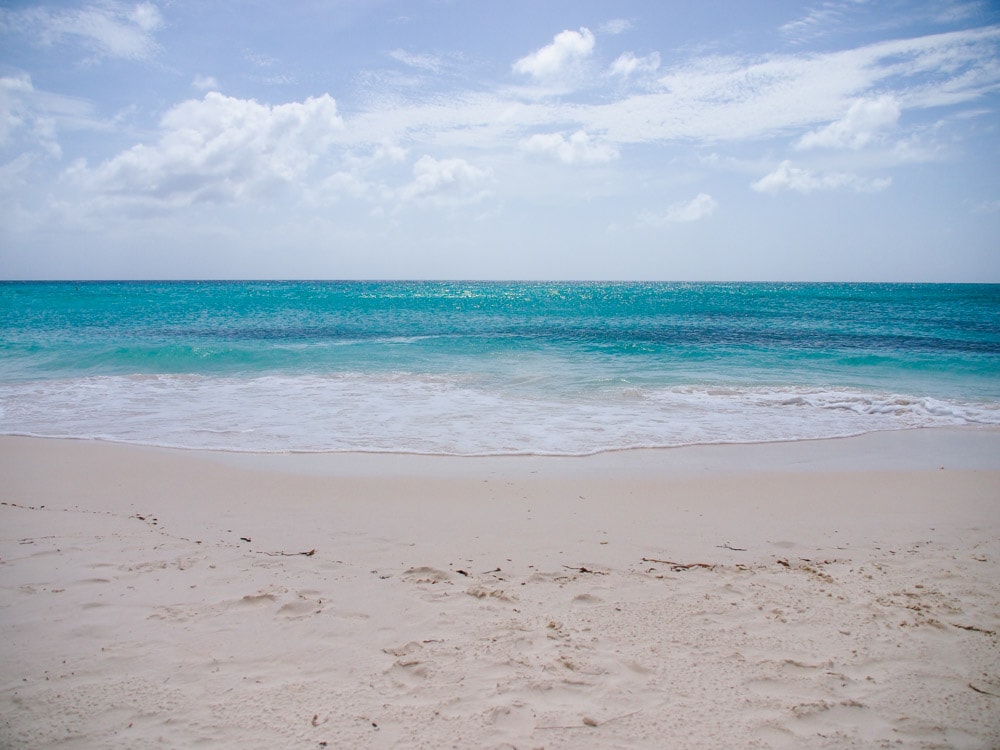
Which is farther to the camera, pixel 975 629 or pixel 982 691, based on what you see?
pixel 975 629

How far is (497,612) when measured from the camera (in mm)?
3656

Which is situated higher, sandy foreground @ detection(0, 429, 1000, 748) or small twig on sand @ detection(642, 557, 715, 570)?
sandy foreground @ detection(0, 429, 1000, 748)

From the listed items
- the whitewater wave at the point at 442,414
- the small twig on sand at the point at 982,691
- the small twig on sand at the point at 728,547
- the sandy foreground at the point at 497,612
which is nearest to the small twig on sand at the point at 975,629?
the sandy foreground at the point at 497,612

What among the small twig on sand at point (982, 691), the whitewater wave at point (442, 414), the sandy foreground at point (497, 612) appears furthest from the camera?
the whitewater wave at point (442, 414)

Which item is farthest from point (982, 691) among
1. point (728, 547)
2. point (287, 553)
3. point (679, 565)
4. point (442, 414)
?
point (442, 414)

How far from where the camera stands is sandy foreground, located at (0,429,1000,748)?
2689 millimetres

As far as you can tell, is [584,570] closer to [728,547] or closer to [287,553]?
[728,547]

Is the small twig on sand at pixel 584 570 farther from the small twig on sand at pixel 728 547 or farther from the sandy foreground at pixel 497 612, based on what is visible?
the small twig on sand at pixel 728 547

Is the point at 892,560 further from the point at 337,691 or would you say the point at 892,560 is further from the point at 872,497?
the point at 337,691

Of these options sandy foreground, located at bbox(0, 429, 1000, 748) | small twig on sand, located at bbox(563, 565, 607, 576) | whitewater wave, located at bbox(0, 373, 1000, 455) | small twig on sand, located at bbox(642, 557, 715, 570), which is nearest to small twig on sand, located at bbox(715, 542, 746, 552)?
sandy foreground, located at bbox(0, 429, 1000, 748)

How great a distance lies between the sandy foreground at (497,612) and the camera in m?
2.69

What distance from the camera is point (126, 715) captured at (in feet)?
8.84

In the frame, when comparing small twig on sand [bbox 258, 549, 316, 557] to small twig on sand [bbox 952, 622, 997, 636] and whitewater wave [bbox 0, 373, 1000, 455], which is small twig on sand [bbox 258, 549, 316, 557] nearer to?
whitewater wave [bbox 0, 373, 1000, 455]

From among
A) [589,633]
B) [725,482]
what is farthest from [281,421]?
[589,633]
